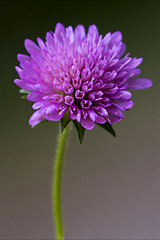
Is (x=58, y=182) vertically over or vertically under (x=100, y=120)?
under

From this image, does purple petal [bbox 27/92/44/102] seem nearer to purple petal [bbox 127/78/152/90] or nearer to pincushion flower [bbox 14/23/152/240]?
pincushion flower [bbox 14/23/152/240]

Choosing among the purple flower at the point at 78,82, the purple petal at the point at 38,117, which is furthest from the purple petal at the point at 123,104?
the purple petal at the point at 38,117

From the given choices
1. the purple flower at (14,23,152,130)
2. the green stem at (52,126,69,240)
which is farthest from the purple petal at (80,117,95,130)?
the green stem at (52,126,69,240)

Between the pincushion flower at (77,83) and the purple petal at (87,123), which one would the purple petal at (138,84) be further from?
the purple petal at (87,123)

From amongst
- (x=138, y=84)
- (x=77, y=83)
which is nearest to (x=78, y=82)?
(x=77, y=83)

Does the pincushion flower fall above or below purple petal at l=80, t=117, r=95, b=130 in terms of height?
above

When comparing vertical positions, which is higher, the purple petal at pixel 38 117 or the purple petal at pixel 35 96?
the purple petal at pixel 35 96

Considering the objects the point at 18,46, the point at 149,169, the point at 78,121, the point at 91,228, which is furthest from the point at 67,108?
the point at 18,46

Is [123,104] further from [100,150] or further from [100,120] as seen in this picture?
[100,150]

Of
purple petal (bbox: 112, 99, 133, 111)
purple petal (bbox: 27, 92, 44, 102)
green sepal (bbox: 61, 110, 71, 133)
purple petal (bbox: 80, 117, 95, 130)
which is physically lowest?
purple petal (bbox: 80, 117, 95, 130)
